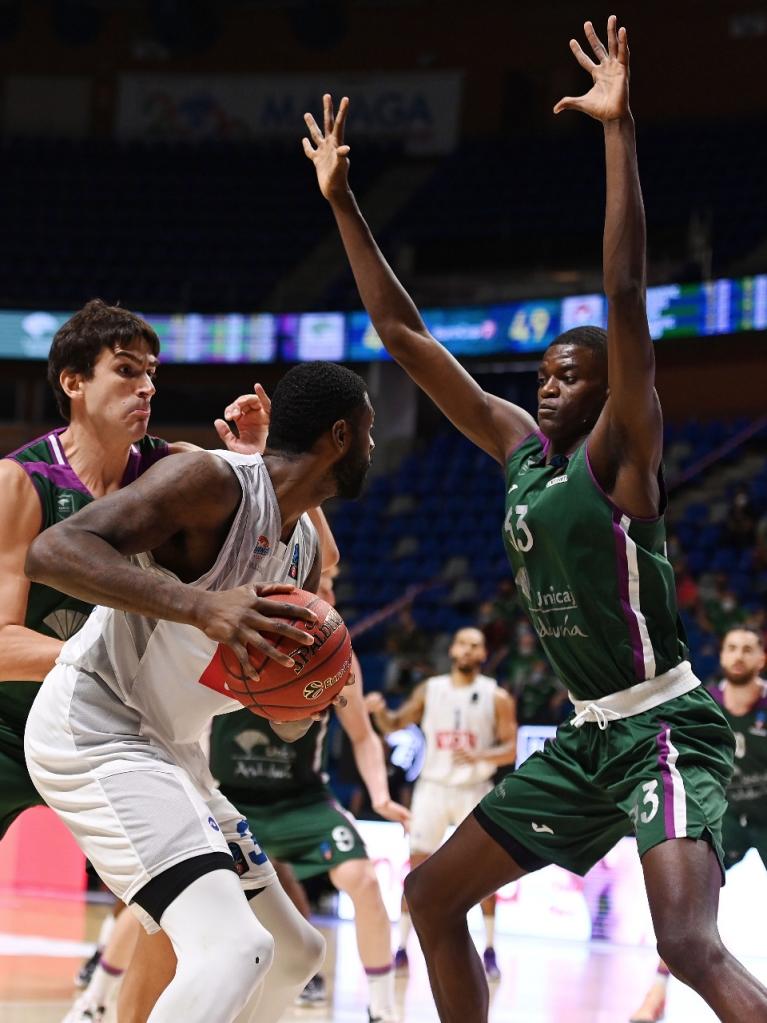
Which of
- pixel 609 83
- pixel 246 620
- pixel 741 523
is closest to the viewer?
pixel 246 620

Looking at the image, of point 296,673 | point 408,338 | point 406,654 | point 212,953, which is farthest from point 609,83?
point 406,654

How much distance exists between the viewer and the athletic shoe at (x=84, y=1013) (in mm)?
5547

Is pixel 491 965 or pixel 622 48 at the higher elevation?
pixel 622 48

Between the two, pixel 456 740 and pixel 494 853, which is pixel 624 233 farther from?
pixel 456 740

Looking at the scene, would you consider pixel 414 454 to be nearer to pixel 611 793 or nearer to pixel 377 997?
pixel 377 997

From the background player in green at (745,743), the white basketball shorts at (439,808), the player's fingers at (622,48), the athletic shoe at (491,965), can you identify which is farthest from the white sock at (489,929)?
the player's fingers at (622,48)

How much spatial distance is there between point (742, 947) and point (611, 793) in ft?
17.5

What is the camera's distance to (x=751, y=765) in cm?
727

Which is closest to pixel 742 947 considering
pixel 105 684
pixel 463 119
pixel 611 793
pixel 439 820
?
pixel 439 820

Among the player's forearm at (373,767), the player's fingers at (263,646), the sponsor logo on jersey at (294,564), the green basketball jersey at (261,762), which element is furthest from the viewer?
the player's forearm at (373,767)

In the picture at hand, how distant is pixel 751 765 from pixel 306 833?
2524 millimetres

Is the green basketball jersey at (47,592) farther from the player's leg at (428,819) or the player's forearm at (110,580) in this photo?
the player's leg at (428,819)

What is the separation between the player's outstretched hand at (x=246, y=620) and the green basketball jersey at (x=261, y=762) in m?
3.70

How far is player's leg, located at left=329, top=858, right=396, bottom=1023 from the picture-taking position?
573 centimetres
